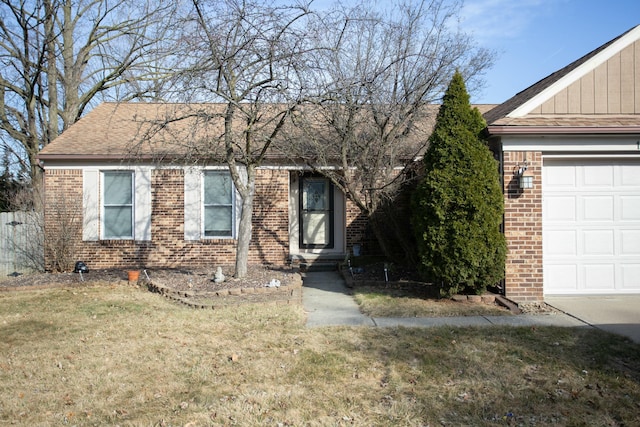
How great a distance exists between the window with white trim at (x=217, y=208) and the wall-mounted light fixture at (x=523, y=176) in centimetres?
687

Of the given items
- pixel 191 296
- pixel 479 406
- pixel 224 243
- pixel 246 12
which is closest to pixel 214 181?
pixel 224 243

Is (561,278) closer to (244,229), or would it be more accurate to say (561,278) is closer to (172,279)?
(244,229)

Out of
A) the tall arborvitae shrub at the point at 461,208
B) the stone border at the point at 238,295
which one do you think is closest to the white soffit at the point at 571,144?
the tall arborvitae shrub at the point at 461,208

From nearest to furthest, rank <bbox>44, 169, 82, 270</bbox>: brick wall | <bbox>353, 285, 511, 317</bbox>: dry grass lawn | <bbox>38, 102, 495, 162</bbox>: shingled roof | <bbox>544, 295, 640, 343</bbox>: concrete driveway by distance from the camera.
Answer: <bbox>544, 295, 640, 343</bbox>: concrete driveway < <bbox>353, 285, 511, 317</bbox>: dry grass lawn < <bbox>38, 102, 495, 162</bbox>: shingled roof < <bbox>44, 169, 82, 270</bbox>: brick wall

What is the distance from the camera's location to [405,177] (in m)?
10.1

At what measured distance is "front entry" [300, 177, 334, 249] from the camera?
41.2 ft

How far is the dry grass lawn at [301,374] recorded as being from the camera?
3.85 metres

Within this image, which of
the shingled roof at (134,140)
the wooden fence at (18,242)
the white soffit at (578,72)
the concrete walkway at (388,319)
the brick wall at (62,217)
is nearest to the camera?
the concrete walkway at (388,319)

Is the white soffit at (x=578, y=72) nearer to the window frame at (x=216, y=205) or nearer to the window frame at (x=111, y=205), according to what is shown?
the window frame at (x=216, y=205)

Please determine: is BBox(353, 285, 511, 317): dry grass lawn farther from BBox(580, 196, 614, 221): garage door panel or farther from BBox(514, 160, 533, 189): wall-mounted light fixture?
BBox(580, 196, 614, 221): garage door panel

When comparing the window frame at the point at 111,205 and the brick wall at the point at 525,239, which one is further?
the window frame at the point at 111,205

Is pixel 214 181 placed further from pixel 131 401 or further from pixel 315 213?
pixel 131 401

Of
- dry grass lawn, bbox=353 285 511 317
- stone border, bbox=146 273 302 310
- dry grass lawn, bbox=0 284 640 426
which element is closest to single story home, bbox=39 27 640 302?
dry grass lawn, bbox=353 285 511 317

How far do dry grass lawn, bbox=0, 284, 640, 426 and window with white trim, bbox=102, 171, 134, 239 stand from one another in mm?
4933
